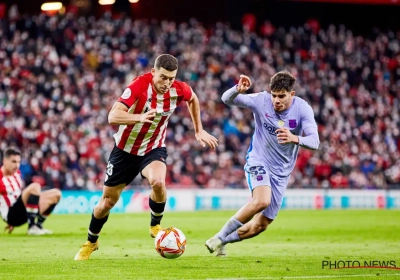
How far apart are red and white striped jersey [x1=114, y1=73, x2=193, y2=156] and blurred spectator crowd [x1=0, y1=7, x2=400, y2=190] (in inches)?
595

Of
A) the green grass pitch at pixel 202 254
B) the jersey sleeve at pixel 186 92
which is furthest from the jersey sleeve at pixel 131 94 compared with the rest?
the green grass pitch at pixel 202 254

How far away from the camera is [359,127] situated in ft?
109

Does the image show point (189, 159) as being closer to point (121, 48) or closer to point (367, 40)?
point (121, 48)

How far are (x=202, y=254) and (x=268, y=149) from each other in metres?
1.88

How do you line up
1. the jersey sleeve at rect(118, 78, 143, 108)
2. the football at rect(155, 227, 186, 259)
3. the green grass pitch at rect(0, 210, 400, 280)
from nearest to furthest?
the green grass pitch at rect(0, 210, 400, 280)
the jersey sleeve at rect(118, 78, 143, 108)
the football at rect(155, 227, 186, 259)

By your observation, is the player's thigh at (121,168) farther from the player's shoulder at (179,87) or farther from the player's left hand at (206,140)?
the player's shoulder at (179,87)

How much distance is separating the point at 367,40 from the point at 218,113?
1176cm

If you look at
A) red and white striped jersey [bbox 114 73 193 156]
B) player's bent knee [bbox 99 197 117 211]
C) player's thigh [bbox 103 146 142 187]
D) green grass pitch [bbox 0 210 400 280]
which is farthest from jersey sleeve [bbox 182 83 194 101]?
green grass pitch [bbox 0 210 400 280]

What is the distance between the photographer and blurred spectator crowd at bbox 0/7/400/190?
25.9 metres

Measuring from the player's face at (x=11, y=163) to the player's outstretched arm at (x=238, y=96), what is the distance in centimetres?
557

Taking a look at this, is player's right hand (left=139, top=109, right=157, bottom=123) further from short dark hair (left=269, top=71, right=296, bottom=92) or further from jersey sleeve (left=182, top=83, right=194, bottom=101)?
short dark hair (left=269, top=71, right=296, bottom=92)

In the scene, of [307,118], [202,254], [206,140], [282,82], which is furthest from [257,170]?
[202,254]

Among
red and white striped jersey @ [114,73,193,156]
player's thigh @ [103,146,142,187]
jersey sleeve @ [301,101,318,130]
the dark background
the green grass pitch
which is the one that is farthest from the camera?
the dark background

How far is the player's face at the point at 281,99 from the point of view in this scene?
31.6ft
